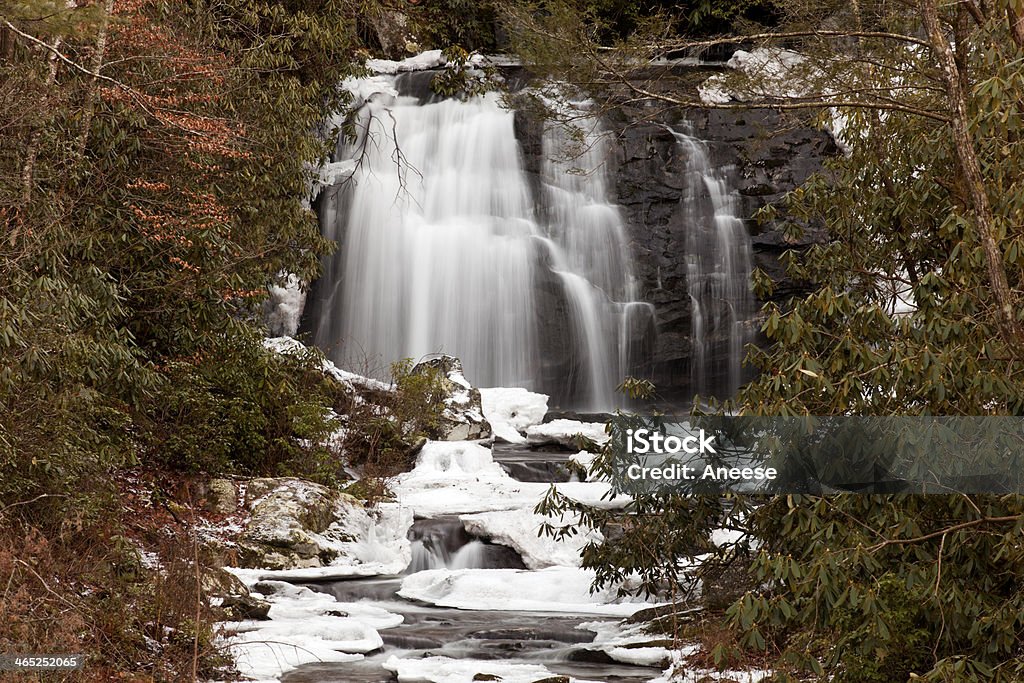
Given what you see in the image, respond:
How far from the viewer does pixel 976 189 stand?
524 centimetres

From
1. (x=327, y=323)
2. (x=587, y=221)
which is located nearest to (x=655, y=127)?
(x=587, y=221)

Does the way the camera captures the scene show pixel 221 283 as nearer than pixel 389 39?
Yes

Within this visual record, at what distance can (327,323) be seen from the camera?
780 inches

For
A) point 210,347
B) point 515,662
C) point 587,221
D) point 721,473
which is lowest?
point 515,662

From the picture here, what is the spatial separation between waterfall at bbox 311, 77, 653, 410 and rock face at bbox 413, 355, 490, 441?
2.70m

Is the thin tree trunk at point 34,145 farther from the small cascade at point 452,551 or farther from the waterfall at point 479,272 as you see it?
the waterfall at point 479,272

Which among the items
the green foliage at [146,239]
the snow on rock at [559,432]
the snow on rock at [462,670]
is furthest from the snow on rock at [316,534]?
the snow on rock at [559,432]

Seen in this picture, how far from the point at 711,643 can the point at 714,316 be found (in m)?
13.9

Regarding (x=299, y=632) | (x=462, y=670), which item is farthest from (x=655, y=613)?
(x=299, y=632)

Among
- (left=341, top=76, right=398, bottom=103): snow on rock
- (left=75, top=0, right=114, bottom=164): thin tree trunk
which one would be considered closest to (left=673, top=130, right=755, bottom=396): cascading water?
(left=341, top=76, right=398, bottom=103): snow on rock

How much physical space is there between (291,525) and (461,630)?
2.91m

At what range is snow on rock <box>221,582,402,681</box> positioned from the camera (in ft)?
24.0

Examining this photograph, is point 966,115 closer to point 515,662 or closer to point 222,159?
point 515,662

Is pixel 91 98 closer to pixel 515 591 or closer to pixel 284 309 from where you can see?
pixel 515 591
